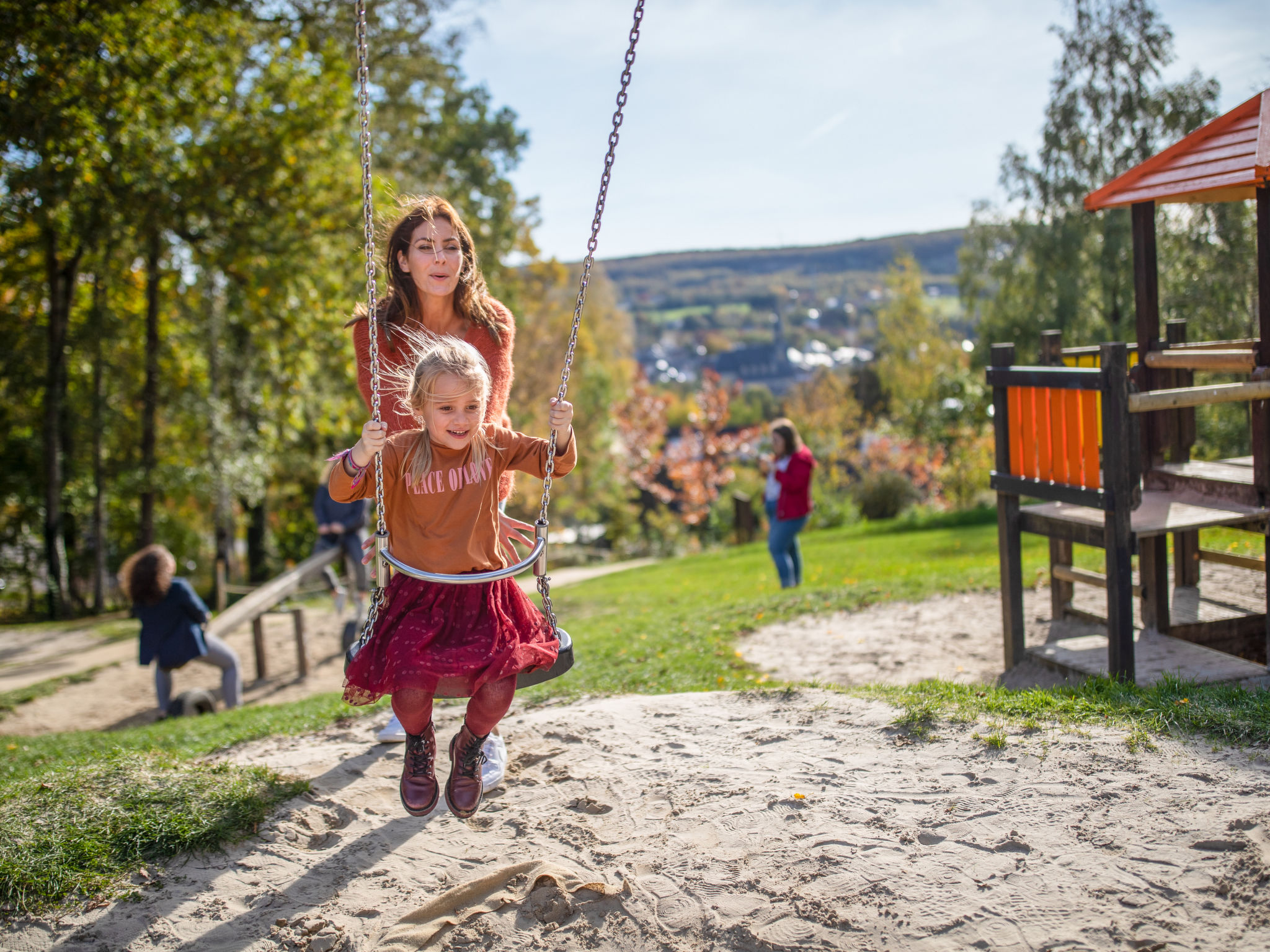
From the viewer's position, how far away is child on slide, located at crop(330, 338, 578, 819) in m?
3.18

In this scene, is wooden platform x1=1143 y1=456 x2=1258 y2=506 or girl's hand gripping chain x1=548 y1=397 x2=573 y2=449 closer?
girl's hand gripping chain x1=548 y1=397 x2=573 y2=449

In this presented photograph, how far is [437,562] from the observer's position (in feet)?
10.8

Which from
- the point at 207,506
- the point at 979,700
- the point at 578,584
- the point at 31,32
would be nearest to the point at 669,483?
the point at 207,506

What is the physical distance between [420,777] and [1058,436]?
13.3 feet

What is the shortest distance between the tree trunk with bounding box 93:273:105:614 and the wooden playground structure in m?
15.0

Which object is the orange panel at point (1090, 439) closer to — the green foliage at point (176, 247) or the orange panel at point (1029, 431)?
the orange panel at point (1029, 431)

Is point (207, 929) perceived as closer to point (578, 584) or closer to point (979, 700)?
point (979, 700)

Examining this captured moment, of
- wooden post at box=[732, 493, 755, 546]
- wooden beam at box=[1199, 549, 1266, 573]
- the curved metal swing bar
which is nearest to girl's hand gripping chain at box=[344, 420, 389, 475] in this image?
the curved metal swing bar

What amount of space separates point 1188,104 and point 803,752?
25.3m

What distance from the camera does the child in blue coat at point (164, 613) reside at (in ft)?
22.7

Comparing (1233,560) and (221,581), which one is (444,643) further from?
(221,581)

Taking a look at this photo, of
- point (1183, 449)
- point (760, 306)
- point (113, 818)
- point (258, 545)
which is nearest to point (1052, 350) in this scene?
point (1183, 449)

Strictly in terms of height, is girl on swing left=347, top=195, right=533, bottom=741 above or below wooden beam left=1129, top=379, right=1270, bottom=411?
above

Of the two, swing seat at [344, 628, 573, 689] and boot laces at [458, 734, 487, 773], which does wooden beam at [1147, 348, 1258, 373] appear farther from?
boot laces at [458, 734, 487, 773]
